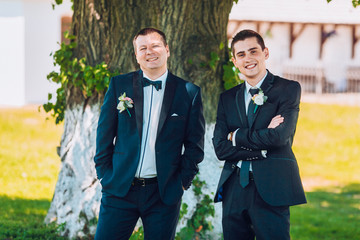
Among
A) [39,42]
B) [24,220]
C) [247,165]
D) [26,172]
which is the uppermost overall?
[39,42]

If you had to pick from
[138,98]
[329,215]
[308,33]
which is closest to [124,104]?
[138,98]

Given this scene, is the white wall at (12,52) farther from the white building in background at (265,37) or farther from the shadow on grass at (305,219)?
the shadow on grass at (305,219)

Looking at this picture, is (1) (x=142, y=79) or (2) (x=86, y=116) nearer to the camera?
(1) (x=142, y=79)

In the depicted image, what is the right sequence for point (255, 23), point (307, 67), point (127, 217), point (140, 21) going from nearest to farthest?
1. point (127, 217)
2. point (140, 21)
3. point (307, 67)
4. point (255, 23)

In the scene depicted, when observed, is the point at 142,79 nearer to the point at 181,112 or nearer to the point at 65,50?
the point at 181,112

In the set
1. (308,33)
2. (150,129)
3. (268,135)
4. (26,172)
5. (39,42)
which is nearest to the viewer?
(268,135)

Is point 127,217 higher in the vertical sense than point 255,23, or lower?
lower

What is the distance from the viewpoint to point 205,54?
5.70 m

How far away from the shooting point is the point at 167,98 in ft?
12.9

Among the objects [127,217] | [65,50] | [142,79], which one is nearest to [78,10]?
[65,50]

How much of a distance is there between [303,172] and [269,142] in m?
7.94

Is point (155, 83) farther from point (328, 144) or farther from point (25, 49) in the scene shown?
point (25, 49)

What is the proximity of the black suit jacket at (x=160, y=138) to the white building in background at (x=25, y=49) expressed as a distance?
12.0m

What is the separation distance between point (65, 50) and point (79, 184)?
1.30 metres
